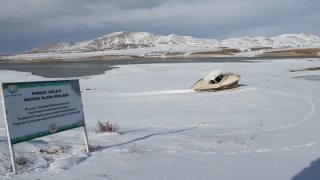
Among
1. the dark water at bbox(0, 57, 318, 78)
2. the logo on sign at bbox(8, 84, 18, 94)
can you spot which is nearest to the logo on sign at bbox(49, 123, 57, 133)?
the logo on sign at bbox(8, 84, 18, 94)

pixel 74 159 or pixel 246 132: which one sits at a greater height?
pixel 74 159

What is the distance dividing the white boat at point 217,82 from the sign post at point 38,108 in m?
15.7

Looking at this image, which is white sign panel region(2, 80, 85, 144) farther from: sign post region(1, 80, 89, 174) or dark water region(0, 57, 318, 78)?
dark water region(0, 57, 318, 78)

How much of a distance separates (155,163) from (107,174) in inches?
34.7

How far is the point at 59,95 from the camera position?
16.9 feet

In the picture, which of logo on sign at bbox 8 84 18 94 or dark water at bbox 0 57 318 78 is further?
dark water at bbox 0 57 318 78

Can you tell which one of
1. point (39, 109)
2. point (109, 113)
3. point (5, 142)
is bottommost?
point (109, 113)

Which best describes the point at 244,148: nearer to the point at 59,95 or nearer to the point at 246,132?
the point at 246,132

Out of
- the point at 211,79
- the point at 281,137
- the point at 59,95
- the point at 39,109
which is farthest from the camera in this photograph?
the point at 211,79

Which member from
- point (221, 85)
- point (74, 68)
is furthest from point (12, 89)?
point (74, 68)

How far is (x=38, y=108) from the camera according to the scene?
15.5 feet

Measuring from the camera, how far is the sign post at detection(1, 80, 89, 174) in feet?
14.2

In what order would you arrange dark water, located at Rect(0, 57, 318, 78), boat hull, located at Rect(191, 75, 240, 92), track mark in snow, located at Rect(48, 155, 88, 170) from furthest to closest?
1. dark water, located at Rect(0, 57, 318, 78)
2. boat hull, located at Rect(191, 75, 240, 92)
3. track mark in snow, located at Rect(48, 155, 88, 170)

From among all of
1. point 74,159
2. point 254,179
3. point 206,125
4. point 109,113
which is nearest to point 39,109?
point 74,159
